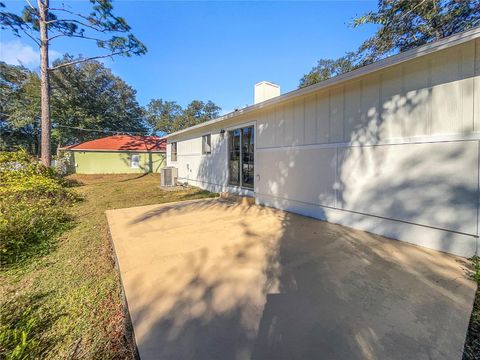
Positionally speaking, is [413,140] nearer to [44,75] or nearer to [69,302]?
[69,302]

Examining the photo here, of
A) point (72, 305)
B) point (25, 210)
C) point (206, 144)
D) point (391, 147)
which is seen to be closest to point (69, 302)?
point (72, 305)

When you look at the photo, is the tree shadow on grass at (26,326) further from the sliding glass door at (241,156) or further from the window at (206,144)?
the window at (206,144)

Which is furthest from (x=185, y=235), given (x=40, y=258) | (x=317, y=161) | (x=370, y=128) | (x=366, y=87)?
(x=366, y=87)

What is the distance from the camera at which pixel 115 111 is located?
26984 mm

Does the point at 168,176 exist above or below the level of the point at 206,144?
below

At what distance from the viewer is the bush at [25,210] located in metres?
3.49

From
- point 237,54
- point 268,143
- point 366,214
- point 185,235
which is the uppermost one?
point 237,54

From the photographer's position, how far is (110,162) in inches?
720

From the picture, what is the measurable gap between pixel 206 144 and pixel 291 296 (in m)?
7.84

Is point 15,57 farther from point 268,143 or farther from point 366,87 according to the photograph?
point 366,87

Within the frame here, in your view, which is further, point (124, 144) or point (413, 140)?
point (124, 144)

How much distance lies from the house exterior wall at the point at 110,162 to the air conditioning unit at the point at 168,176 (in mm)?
9806

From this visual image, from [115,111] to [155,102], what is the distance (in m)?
14.3

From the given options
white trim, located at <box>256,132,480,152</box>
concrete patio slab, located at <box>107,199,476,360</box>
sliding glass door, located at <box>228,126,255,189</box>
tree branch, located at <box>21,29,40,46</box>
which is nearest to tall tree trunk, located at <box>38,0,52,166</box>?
tree branch, located at <box>21,29,40,46</box>
